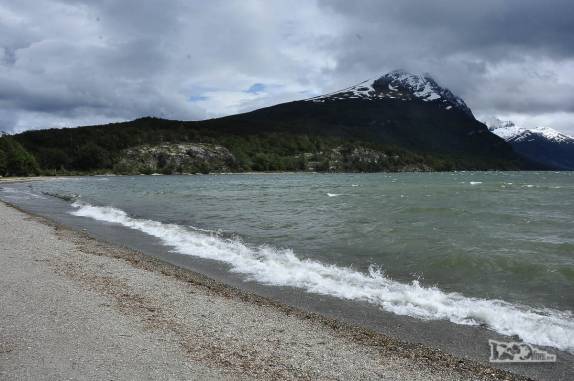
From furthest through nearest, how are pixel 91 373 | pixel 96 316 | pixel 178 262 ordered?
pixel 178 262
pixel 96 316
pixel 91 373

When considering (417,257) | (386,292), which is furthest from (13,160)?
(386,292)

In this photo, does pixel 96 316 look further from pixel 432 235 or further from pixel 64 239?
pixel 432 235

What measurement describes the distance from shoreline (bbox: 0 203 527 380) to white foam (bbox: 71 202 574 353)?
6.32ft

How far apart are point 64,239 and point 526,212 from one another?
32585mm

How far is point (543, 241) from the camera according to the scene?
21.2 meters

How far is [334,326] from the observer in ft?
31.6

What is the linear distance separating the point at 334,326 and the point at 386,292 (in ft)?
11.5

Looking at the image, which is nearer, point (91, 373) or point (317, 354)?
point (91, 373)

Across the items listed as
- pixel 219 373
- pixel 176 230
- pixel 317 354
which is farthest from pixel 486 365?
pixel 176 230

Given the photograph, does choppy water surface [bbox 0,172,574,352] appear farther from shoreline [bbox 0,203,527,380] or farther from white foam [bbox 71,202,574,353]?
shoreline [bbox 0,203,527,380]

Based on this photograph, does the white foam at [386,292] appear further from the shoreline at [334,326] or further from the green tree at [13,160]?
the green tree at [13,160]

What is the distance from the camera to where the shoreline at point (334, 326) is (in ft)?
25.1

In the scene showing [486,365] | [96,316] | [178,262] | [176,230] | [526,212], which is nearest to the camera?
[486,365]

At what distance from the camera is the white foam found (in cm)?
997
